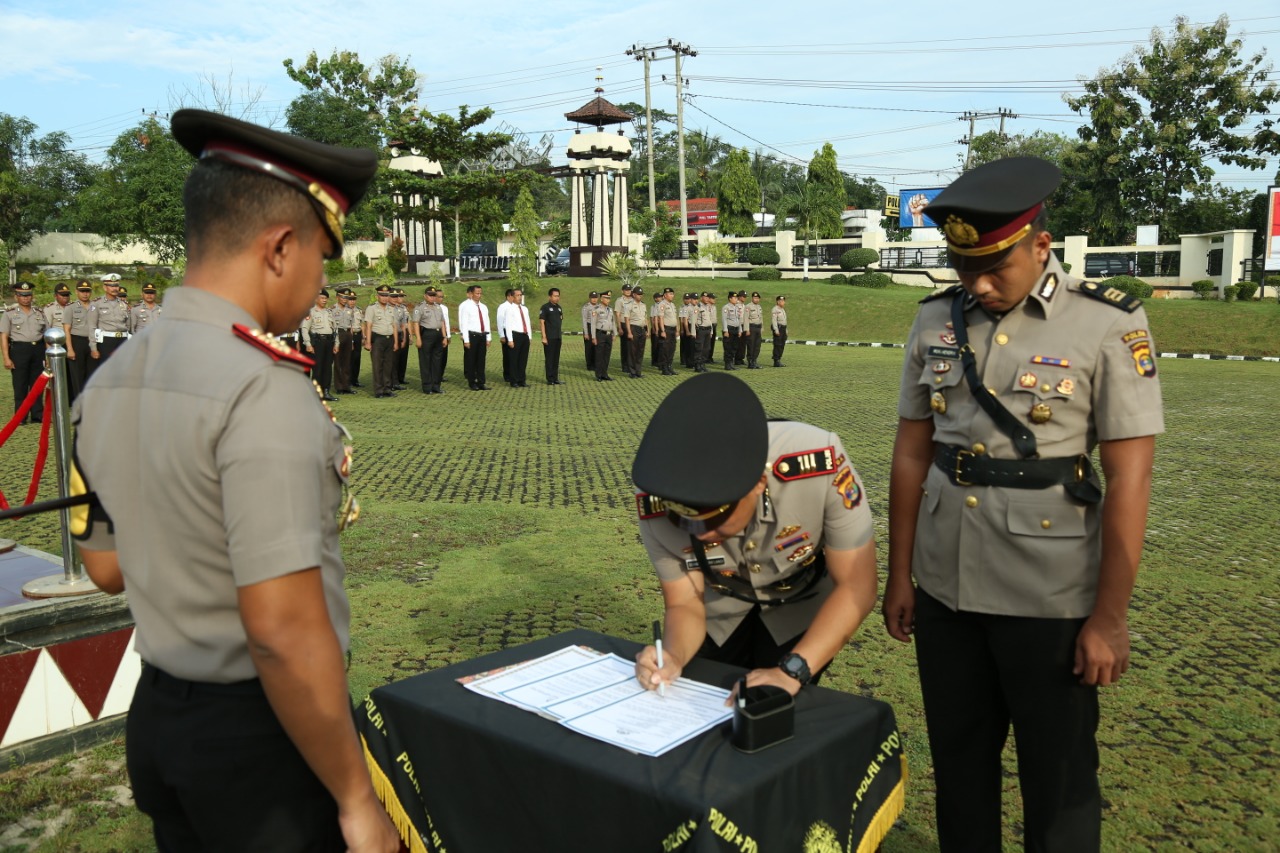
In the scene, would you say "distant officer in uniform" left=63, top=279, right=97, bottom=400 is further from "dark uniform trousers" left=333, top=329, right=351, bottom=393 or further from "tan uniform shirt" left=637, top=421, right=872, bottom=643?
"tan uniform shirt" left=637, top=421, right=872, bottom=643

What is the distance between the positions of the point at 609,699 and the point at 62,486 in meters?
2.72

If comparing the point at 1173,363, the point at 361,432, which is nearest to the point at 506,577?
the point at 361,432

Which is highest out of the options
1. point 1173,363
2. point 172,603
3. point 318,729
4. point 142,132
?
point 142,132

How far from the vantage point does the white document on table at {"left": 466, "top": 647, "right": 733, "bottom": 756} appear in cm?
202

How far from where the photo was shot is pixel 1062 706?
2.39m

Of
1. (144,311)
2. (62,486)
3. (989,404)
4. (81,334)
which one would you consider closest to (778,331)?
(144,311)

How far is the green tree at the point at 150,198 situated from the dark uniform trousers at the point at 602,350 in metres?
17.7

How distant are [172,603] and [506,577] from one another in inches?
167

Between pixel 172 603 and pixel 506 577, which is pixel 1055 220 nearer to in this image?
pixel 506 577

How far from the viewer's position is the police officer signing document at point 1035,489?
231 cm

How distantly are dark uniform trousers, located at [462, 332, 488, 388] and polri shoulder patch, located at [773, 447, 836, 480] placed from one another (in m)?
14.6

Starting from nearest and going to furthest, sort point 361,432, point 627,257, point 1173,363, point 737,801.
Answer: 1. point 737,801
2. point 361,432
3. point 1173,363
4. point 627,257

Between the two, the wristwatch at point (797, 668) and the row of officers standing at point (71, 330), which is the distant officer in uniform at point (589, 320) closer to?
the row of officers standing at point (71, 330)

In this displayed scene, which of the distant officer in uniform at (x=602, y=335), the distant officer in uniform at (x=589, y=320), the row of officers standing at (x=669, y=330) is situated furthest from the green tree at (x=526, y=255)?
the distant officer in uniform at (x=602, y=335)
